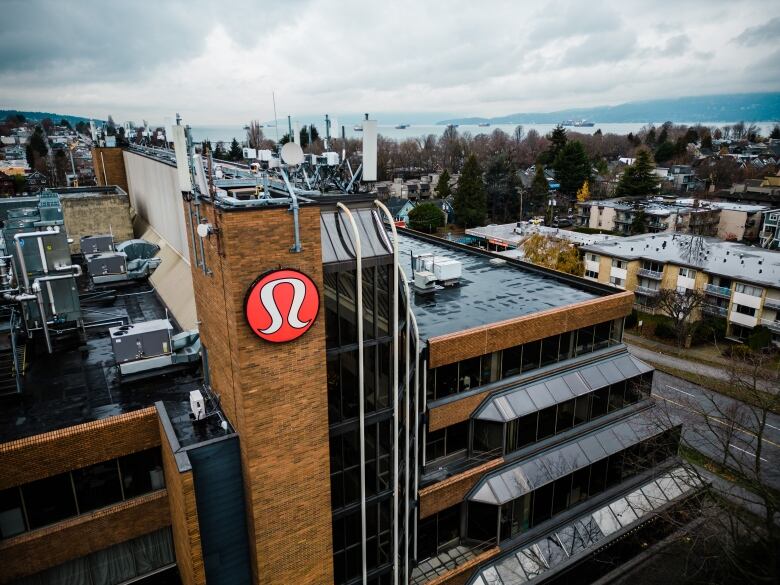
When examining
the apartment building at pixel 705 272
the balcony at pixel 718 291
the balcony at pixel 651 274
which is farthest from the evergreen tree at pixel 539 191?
the balcony at pixel 718 291

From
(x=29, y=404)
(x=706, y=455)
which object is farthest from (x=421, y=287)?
(x=706, y=455)

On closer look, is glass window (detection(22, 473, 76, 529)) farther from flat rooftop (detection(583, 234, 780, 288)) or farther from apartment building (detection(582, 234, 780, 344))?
flat rooftop (detection(583, 234, 780, 288))

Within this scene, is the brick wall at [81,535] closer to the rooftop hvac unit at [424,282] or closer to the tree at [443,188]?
the rooftop hvac unit at [424,282]

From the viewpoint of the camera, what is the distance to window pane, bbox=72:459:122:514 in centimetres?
1571

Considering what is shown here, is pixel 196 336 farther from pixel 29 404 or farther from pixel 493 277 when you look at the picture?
pixel 493 277

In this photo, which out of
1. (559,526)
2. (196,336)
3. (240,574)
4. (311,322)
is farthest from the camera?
(559,526)

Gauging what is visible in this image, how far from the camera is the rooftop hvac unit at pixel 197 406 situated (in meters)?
16.3

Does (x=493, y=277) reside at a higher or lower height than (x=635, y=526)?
higher

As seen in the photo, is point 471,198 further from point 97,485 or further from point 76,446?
point 76,446

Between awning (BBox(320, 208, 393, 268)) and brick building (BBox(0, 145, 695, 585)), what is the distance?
0.06 metres

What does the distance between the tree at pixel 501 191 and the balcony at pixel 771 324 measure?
60.5 metres

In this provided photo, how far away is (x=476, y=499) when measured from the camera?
21.5 meters

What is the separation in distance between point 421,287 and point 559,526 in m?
13.4

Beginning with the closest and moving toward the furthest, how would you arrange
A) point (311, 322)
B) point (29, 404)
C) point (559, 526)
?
point (311, 322) < point (29, 404) < point (559, 526)
